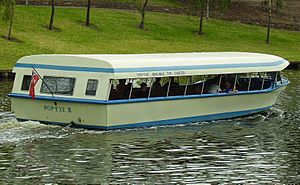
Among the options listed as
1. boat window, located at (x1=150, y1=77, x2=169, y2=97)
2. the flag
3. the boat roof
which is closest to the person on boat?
the boat roof

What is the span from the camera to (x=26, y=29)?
252 ft

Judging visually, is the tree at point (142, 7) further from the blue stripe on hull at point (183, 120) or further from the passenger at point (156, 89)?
the passenger at point (156, 89)

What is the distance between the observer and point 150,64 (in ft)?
115

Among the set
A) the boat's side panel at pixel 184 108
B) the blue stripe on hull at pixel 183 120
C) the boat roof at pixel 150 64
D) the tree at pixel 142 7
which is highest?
the boat roof at pixel 150 64

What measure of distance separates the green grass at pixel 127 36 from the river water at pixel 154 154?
28855 mm

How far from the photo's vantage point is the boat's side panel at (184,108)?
3353 centimetres

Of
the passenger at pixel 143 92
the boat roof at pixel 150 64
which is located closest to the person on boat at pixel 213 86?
the boat roof at pixel 150 64

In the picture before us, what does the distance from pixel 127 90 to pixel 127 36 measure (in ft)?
161

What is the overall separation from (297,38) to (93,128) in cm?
6828

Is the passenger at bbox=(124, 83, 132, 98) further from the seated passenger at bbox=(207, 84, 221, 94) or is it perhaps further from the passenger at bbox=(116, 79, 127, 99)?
the seated passenger at bbox=(207, 84, 221, 94)

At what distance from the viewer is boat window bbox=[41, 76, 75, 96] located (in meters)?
34.0

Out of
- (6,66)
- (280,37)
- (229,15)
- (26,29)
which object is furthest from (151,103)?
(229,15)

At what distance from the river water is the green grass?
1136 inches

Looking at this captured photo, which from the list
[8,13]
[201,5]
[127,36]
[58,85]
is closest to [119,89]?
[58,85]
